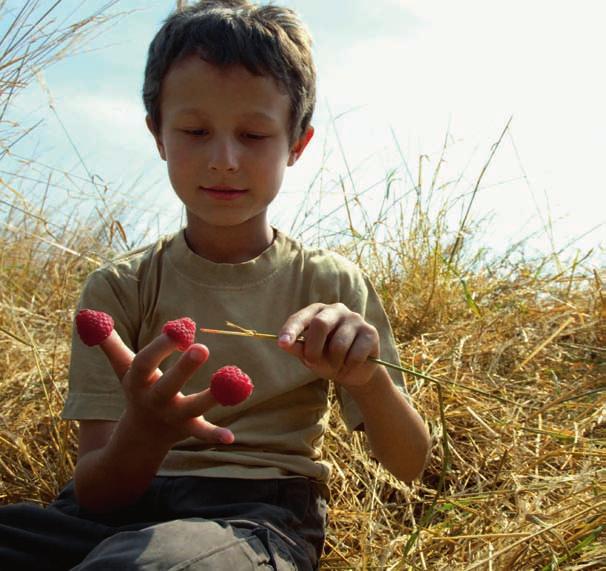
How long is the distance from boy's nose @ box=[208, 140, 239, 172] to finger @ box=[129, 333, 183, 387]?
383 millimetres

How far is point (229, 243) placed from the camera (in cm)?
142

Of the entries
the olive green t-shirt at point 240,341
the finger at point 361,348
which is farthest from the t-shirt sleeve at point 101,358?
the finger at point 361,348

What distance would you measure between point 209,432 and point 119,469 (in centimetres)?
25

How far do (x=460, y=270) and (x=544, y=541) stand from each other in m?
1.54

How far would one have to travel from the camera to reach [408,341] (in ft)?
7.71

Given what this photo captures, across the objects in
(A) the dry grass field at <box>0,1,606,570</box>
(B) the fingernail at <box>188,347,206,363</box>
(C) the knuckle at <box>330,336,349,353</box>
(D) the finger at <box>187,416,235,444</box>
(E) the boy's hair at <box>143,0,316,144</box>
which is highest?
(E) the boy's hair at <box>143,0,316,144</box>

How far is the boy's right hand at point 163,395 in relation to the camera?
0.95m

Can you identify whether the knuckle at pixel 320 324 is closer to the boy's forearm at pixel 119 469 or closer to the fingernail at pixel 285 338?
the fingernail at pixel 285 338

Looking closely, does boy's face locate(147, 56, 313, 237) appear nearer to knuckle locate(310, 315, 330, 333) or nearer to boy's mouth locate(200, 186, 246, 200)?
boy's mouth locate(200, 186, 246, 200)

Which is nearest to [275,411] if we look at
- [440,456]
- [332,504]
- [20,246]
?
[332,504]

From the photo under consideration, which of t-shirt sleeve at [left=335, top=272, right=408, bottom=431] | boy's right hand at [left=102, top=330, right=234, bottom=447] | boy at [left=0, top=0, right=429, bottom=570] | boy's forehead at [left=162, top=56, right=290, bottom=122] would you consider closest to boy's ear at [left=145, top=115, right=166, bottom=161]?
boy at [left=0, top=0, right=429, bottom=570]

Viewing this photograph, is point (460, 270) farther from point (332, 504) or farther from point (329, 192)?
point (332, 504)

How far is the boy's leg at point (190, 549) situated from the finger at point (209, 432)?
143 millimetres

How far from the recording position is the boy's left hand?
1.01m
